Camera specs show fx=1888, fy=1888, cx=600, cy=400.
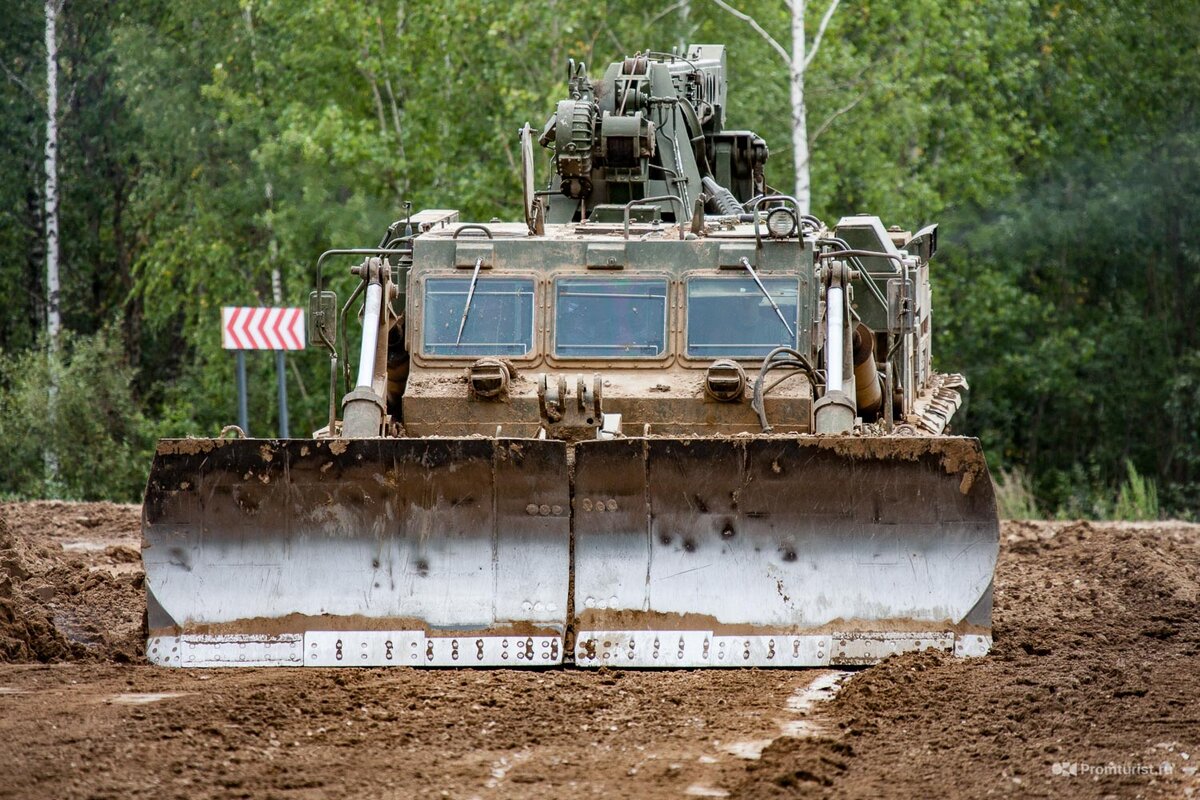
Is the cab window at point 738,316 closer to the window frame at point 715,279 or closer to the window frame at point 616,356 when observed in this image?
the window frame at point 715,279

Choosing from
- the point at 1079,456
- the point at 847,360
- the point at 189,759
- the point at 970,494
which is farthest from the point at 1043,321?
the point at 189,759

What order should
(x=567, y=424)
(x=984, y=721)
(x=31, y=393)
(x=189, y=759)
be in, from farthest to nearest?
1. (x=31, y=393)
2. (x=567, y=424)
3. (x=984, y=721)
4. (x=189, y=759)

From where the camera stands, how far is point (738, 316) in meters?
10.7

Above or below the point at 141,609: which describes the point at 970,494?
above

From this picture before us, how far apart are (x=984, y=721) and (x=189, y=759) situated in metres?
3.12

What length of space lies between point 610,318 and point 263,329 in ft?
27.5

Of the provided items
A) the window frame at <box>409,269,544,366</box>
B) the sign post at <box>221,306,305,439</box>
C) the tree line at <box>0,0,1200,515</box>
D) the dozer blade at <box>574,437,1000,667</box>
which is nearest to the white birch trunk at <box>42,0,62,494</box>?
the tree line at <box>0,0,1200,515</box>

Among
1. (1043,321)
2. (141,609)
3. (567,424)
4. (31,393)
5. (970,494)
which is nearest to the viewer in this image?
(970,494)

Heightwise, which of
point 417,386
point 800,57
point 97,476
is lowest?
point 97,476

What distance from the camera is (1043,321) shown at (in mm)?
30281

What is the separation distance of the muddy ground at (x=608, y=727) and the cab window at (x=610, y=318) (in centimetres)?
250

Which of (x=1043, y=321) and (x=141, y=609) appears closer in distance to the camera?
(x=141, y=609)

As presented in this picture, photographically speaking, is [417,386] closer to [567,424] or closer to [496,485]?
[567,424]

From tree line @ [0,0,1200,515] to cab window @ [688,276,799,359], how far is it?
13645 mm
